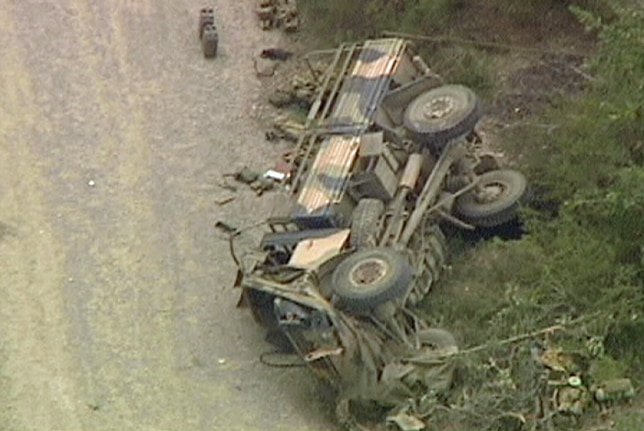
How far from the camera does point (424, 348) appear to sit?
1728 cm

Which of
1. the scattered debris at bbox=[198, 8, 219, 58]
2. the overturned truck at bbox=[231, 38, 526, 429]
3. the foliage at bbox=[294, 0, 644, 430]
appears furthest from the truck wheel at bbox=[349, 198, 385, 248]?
the scattered debris at bbox=[198, 8, 219, 58]

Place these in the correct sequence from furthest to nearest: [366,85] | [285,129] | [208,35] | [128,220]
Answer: [208,35] → [285,129] → [128,220] → [366,85]

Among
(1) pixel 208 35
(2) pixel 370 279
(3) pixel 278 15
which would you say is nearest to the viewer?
(2) pixel 370 279

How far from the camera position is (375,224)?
18344 millimetres

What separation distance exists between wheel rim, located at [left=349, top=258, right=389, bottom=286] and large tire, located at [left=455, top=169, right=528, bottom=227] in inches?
84.9

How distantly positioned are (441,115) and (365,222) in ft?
6.06

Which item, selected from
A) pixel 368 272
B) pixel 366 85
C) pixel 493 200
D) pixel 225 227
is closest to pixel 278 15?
pixel 366 85

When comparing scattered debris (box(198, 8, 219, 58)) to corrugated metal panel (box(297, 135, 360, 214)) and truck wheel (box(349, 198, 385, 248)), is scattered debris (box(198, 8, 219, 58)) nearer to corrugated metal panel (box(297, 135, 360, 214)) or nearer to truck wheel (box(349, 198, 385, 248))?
corrugated metal panel (box(297, 135, 360, 214))

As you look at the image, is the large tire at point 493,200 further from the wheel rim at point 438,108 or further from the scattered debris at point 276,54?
the scattered debris at point 276,54

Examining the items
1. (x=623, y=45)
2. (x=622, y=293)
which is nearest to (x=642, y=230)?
(x=622, y=293)

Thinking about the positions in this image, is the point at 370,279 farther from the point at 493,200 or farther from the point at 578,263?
the point at 493,200

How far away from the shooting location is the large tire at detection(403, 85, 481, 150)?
756 inches

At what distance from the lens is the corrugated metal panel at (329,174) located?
18.5 metres

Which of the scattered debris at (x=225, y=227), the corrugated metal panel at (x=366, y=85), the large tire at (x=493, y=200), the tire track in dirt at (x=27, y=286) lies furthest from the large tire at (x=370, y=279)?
the tire track in dirt at (x=27, y=286)
